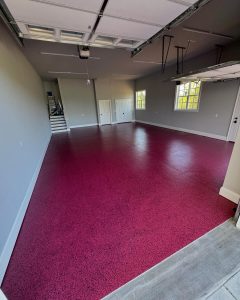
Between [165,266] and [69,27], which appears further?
[69,27]

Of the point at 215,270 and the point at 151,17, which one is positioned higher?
the point at 151,17

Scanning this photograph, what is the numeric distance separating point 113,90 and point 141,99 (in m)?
2.04

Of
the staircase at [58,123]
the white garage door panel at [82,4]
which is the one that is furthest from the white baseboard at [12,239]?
the staircase at [58,123]

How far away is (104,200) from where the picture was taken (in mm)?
2311

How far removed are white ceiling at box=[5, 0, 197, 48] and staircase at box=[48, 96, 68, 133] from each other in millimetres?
6348

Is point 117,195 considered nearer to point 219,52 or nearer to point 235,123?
point 235,123

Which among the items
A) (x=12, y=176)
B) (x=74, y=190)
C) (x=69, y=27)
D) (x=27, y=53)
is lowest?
(x=74, y=190)

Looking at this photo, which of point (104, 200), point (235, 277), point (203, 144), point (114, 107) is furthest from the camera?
point (114, 107)

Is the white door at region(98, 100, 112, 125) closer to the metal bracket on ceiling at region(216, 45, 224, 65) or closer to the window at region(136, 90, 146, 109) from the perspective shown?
the window at region(136, 90, 146, 109)

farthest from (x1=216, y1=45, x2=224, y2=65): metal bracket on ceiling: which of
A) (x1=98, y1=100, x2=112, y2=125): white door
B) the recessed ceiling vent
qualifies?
(x1=98, y1=100, x2=112, y2=125): white door

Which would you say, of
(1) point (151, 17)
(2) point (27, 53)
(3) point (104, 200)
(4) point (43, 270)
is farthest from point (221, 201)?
(2) point (27, 53)

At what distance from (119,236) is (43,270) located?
0.81 metres

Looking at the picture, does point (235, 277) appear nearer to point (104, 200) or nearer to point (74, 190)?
point (104, 200)

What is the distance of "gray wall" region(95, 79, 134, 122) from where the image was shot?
9.23m
